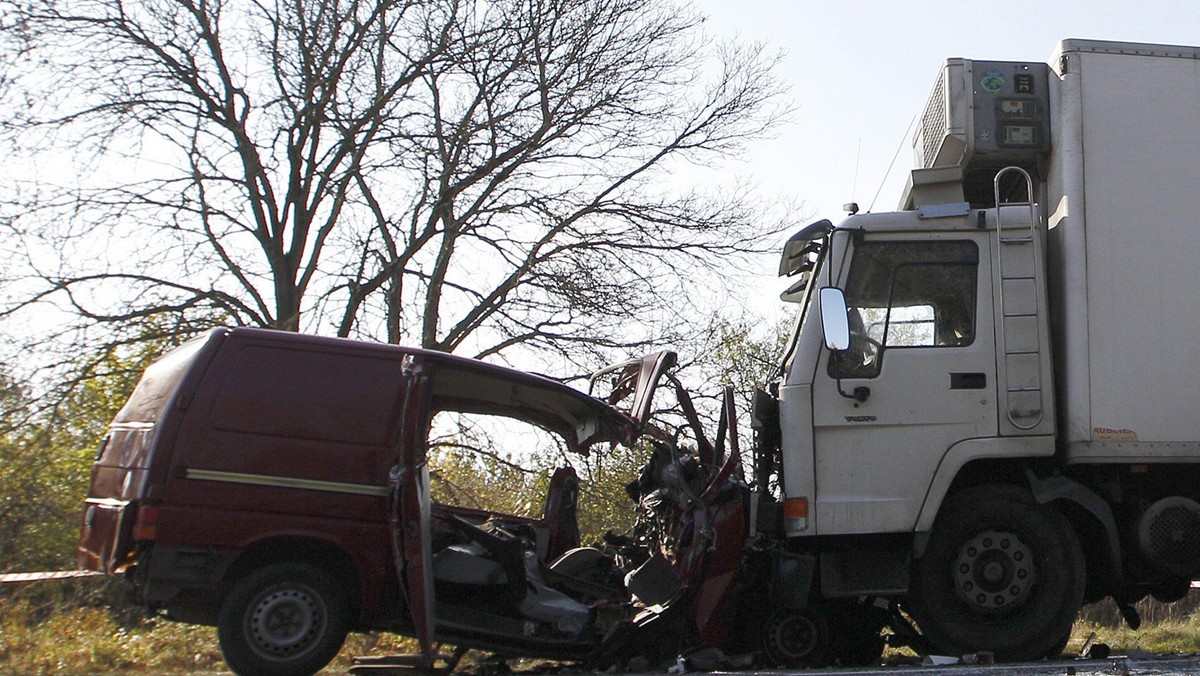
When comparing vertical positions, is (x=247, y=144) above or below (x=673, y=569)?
above

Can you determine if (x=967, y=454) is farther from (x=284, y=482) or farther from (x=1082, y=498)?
(x=284, y=482)

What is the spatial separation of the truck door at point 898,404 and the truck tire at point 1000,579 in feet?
1.28

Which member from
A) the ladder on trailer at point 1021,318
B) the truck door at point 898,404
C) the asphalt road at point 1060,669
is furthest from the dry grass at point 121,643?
the ladder on trailer at point 1021,318

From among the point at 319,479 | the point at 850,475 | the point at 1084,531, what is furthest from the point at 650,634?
the point at 1084,531

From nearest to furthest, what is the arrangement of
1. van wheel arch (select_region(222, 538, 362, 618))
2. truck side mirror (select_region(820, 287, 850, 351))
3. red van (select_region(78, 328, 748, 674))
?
red van (select_region(78, 328, 748, 674)) < van wheel arch (select_region(222, 538, 362, 618)) < truck side mirror (select_region(820, 287, 850, 351))

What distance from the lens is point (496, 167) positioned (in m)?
17.0

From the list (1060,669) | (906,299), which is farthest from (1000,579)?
(906,299)

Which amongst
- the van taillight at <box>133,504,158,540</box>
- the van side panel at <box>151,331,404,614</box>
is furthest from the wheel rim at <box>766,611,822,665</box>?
the van taillight at <box>133,504,158,540</box>

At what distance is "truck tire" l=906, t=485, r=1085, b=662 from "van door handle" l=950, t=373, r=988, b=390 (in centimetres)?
70

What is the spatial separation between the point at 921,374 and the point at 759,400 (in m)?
1.00

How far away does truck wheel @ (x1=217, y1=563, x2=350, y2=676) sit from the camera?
6328 millimetres

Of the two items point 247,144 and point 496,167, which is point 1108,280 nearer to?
point 496,167

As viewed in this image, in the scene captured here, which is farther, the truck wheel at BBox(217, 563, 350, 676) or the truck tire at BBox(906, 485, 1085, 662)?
the truck tire at BBox(906, 485, 1085, 662)

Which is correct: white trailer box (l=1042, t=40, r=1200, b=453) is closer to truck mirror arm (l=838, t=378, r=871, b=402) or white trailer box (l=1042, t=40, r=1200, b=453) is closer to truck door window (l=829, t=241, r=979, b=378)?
truck door window (l=829, t=241, r=979, b=378)
